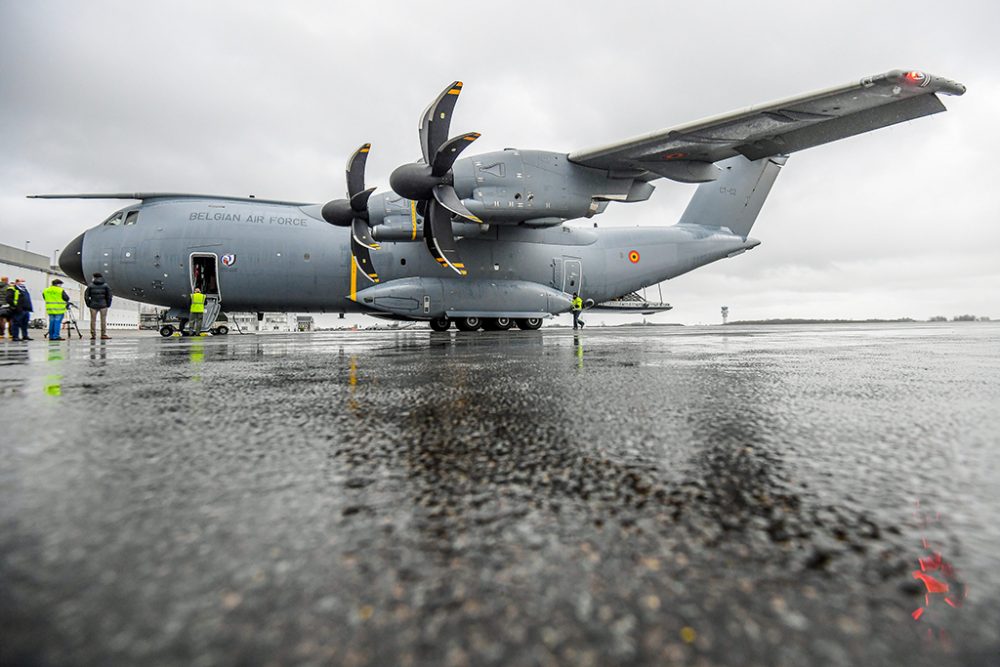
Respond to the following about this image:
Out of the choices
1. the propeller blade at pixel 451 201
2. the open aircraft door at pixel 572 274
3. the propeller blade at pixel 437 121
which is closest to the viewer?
the propeller blade at pixel 437 121

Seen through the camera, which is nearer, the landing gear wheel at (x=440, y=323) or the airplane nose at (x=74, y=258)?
the airplane nose at (x=74, y=258)

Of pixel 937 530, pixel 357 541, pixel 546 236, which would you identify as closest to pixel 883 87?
pixel 546 236

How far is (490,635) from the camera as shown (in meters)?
0.46

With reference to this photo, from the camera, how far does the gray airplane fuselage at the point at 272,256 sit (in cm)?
1098

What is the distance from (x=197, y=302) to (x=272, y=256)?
71.9 inches

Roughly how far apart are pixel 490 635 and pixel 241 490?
610 mm

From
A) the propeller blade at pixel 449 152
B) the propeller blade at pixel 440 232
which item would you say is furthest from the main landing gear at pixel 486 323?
the propeller blade at pixel 449 152

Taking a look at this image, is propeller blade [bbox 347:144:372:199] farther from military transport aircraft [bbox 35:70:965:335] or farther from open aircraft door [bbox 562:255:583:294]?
open aircraft door [bbox 562:255:583:294]

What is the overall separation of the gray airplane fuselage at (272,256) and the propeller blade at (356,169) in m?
0.99

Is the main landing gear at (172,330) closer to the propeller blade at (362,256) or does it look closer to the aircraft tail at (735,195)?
the propeller blade at (362,256)

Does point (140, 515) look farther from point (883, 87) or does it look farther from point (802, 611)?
point (883, 87)

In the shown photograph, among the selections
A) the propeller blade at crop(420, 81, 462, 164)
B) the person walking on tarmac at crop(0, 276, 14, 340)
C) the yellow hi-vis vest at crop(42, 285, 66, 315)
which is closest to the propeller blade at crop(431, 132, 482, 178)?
the propeller blade at crop(420, 81, 462, 164)

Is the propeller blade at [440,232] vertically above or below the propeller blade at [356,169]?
below

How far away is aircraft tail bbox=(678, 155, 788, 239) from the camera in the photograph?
1516cm
